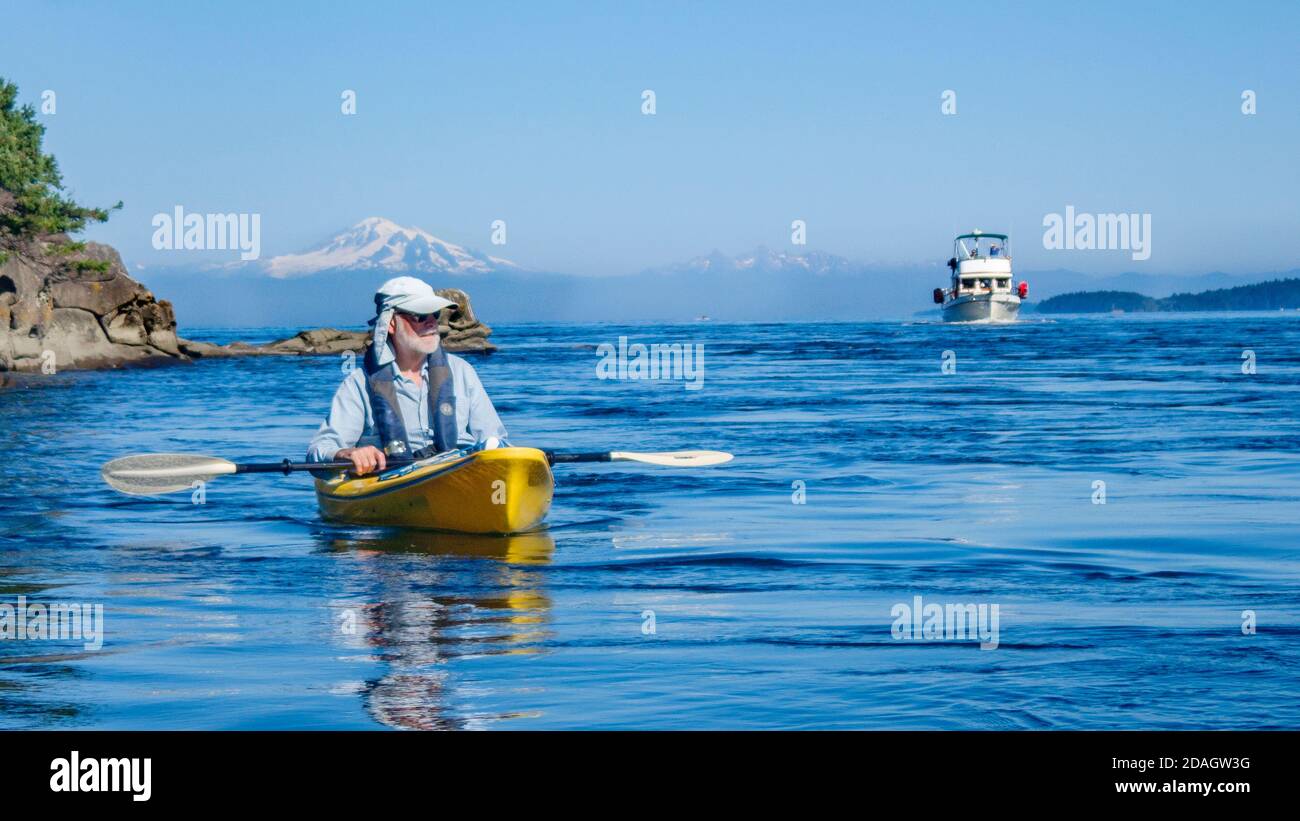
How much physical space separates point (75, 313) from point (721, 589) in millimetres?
50476

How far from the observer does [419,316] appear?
12094 millimetres

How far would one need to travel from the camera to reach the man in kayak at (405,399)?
1214 centimetres

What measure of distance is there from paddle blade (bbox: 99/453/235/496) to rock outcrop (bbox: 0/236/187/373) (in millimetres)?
37175

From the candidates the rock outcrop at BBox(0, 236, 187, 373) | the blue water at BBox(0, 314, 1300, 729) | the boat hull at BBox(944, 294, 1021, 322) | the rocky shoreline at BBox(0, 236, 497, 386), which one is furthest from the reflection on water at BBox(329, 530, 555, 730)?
the boat hull at BBox(944, 294, 1021, 322)

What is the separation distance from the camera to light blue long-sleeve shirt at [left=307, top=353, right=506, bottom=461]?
40.6 feet

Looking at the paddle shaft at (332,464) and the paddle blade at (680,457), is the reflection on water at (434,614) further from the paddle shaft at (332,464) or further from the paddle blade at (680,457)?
the paddle blade at (680,457)

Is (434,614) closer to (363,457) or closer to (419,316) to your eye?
(363,457)

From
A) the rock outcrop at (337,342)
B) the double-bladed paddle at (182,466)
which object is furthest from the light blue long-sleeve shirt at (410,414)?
the rock outcrop at (337,342)

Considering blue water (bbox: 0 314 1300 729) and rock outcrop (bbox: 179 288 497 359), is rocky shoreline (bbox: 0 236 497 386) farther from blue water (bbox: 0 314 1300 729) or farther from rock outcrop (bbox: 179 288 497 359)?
blue water (bbox: 0 314 1300 729)

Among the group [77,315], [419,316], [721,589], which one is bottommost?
[721,589]

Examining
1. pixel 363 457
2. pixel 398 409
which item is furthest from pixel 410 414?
pixel 363 457
